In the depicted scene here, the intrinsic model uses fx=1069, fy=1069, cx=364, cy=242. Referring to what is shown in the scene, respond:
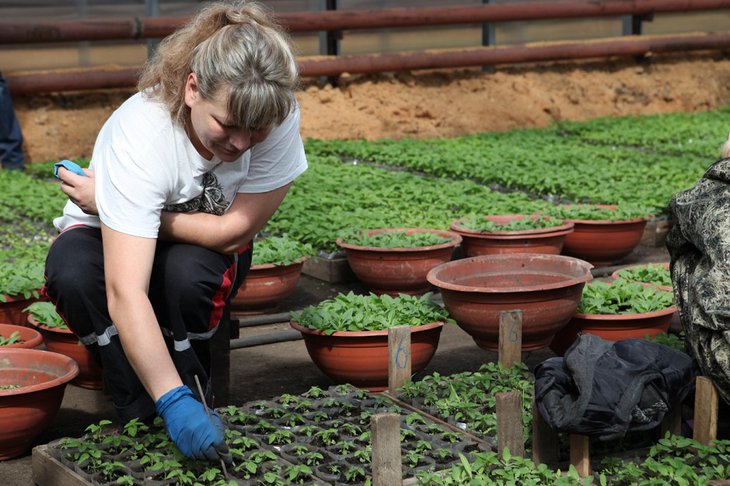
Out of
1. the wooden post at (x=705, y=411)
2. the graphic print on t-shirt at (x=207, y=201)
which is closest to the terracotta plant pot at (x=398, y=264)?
the graphic print on t-shirt at (x=207, y=201)

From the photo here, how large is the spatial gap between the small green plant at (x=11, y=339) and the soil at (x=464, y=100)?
7118 mm

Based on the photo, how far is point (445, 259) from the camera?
563cm

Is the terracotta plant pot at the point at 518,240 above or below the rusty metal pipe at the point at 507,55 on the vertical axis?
below

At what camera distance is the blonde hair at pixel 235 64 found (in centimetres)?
300

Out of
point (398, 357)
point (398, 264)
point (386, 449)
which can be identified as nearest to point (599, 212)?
point (398, 264)

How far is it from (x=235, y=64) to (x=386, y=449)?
1165 millimetres

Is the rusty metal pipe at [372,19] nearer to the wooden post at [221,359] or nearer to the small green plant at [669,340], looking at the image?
the wooden post at [221,359]

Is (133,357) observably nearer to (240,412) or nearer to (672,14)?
(240,412)

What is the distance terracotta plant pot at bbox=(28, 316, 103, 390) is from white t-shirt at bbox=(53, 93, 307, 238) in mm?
756

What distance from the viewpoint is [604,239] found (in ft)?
20.4

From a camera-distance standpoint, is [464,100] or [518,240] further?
[464,100]

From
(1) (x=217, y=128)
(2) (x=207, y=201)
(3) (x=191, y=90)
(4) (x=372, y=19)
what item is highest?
(4) (x=372, y=19)

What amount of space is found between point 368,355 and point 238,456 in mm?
990

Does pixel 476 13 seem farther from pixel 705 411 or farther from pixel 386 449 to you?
pixel 386 449
